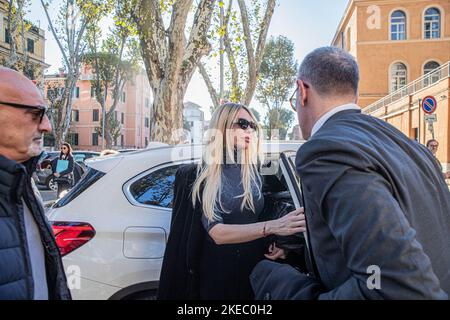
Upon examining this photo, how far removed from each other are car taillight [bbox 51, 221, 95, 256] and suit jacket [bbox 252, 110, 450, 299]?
1621 mm

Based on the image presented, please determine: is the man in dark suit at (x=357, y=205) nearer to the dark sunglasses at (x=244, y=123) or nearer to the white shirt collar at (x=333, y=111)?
the white shirt collar at (x=333, y=111)

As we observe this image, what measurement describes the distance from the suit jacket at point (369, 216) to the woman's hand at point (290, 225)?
588mm

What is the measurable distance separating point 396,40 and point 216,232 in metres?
38.7

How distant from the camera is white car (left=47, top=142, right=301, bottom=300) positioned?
2537 mm

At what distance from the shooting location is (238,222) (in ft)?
7.05

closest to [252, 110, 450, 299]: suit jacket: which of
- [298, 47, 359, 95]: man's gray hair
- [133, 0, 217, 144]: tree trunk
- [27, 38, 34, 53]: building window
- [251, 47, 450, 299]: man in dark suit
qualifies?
[251, 47, 450, 299]: man in dark suit

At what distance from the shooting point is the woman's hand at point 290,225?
6.23ft

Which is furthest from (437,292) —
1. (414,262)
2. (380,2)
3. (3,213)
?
(380,2)

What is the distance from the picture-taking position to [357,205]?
1000 mm

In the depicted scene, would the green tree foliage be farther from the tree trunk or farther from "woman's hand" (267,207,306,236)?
"woman's hand" (267,207,306,236)

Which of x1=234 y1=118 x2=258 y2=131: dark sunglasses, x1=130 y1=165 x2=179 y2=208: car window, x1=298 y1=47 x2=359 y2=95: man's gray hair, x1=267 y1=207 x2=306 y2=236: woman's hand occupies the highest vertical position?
x1=298 y1=47 x2=359 y2=95: man's gray hair
